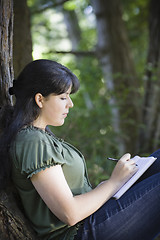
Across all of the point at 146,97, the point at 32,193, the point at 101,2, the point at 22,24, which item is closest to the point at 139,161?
the point at 32,193

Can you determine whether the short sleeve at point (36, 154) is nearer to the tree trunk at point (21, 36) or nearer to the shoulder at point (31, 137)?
the shoulder at point (31, 137)

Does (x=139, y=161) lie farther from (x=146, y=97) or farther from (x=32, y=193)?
(x=146, y=97)

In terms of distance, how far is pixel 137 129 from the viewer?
16.1 feet

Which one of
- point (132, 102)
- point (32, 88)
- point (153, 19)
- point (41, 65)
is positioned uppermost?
point (153, 19)

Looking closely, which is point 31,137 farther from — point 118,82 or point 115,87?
point 118,82

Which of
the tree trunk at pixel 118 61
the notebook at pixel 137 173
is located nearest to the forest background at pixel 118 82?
the tree trunk at pixel 118 61

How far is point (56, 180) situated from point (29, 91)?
18.9 inches

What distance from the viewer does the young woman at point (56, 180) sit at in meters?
1.44

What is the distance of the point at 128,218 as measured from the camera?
1542 mm

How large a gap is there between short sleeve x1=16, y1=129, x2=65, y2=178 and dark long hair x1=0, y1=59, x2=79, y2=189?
0.11 meters

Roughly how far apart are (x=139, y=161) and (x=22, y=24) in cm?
156

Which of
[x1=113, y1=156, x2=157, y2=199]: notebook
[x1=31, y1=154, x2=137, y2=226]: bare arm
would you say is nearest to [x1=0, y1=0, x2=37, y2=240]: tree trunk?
[x1=31, y1=154, x2=137, y2=226]: bare arm

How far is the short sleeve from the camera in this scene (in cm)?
142

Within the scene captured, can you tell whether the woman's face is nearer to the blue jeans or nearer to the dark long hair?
the dark long hair
